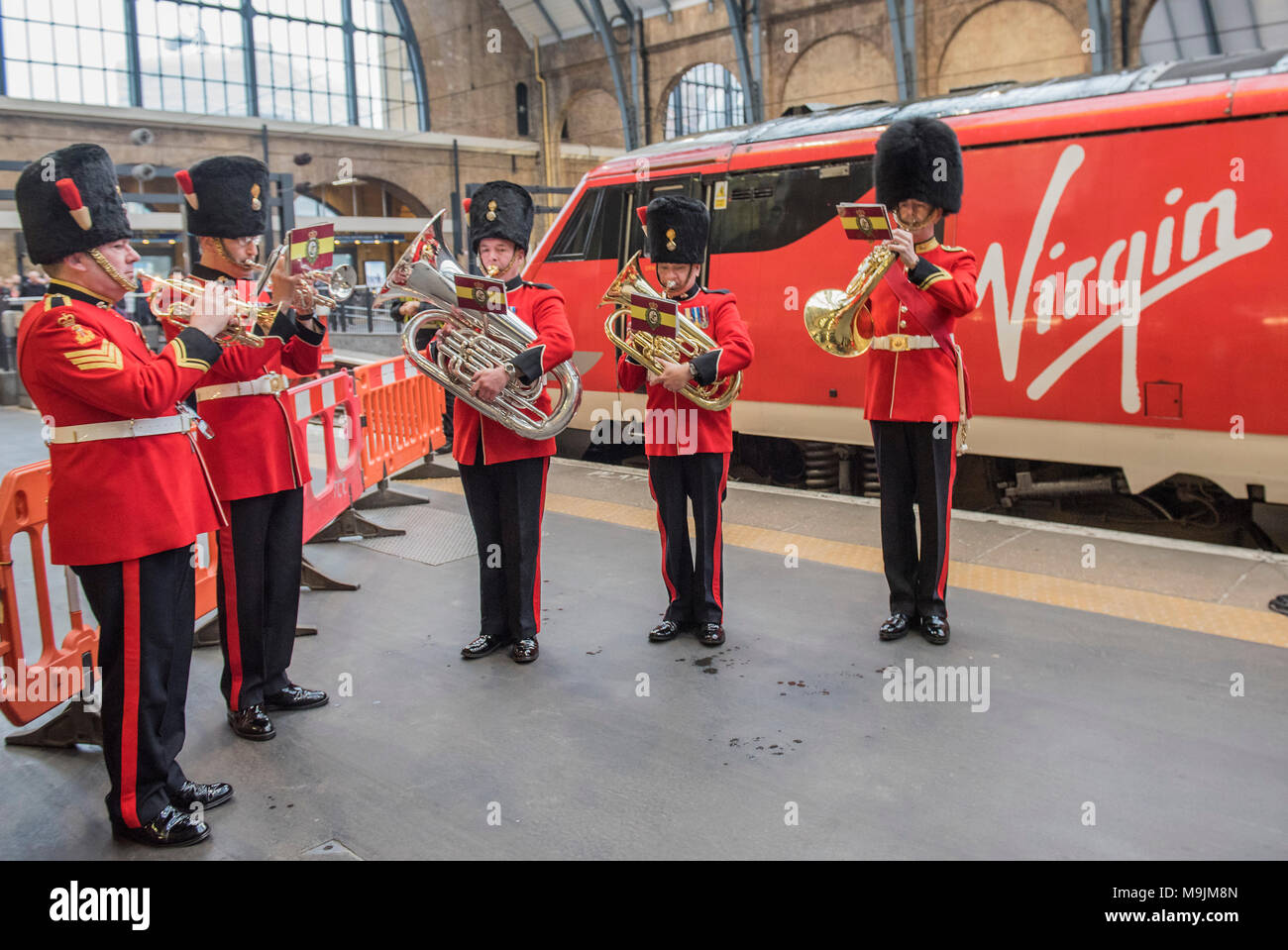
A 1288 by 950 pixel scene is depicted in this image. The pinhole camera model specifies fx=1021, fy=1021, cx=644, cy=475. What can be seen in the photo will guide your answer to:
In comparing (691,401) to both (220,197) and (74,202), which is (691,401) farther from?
(74,202)

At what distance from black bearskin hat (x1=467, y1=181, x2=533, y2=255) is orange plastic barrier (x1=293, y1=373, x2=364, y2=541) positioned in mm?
1992

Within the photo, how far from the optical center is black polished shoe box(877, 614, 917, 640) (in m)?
4.72

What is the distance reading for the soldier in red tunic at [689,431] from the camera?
4.61 m

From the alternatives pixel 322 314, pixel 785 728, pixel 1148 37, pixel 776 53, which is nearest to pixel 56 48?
pixel 776 53

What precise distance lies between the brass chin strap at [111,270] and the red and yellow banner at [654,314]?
2080mm

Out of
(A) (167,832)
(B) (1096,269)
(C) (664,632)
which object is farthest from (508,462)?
(B) (1096,269)

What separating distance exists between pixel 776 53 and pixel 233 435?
25.6 metres

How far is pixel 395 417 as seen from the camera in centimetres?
849

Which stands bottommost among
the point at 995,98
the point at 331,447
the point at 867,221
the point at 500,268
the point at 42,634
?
the point at 42,634

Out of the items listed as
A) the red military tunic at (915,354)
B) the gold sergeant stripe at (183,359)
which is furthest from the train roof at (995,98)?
the gold sergeant stripe at (183,359)

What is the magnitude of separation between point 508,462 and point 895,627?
1.94 meters

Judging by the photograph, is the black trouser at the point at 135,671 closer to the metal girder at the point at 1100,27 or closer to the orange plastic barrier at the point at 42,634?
the orange plastic barrier at the point at 42,634

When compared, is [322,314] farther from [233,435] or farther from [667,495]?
[667,495]

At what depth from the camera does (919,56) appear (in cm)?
2278
